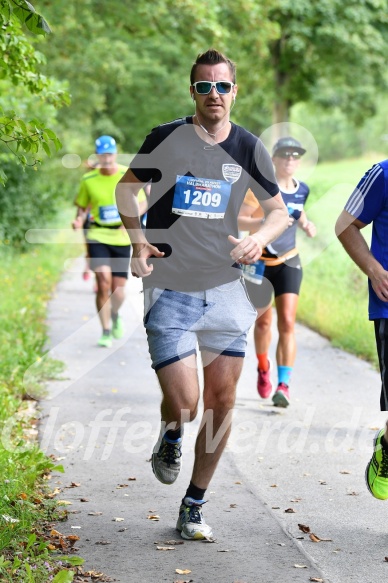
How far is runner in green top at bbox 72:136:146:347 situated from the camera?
11.8 m

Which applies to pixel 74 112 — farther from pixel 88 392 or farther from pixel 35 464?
pixel 35 464

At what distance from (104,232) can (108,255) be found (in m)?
0.26

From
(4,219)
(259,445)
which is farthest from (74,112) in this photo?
(259,445)

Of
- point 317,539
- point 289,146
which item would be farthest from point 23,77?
point 317,539

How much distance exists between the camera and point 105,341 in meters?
11.9

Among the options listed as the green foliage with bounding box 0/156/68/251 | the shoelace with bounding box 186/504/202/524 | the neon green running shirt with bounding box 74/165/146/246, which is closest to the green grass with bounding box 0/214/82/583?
the shoelace with bounding box 186/504/202/524

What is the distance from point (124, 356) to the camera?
37.4 feet

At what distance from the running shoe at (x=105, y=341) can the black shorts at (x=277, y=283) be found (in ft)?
10.8

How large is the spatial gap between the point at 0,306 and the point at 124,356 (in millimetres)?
1721

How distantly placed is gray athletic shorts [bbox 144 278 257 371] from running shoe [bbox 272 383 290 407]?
3.43 metres

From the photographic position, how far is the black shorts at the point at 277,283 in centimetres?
885

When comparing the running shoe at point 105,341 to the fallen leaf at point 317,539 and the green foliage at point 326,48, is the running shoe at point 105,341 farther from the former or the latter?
the green foliage at point 326,48

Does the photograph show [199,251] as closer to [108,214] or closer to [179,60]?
[108,214]

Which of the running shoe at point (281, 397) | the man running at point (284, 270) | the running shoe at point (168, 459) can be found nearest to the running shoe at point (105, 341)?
the man running at point (284, 270)
